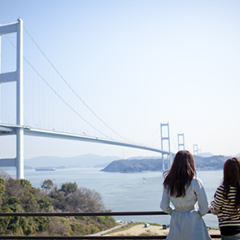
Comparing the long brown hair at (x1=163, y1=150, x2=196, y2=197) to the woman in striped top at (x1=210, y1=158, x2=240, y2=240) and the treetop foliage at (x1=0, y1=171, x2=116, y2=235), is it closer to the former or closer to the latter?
the woman in striped top at (x1=210, y1=158, x2=240, y2=240)

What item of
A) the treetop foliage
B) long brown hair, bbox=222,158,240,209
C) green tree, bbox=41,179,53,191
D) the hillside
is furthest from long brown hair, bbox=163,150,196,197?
the hillside

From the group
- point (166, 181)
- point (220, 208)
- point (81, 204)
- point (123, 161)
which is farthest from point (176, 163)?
point (123, 161)

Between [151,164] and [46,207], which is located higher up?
[151,164]

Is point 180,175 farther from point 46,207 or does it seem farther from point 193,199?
point 46,207

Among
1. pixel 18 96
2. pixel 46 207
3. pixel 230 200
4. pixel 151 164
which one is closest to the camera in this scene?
pixel 230 200

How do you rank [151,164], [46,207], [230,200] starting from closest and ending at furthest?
[230,200] < [46,207] < [151,164]

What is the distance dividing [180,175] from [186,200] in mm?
117

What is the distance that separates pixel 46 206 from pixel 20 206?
194 centimetres

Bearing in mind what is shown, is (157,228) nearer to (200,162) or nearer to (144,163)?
(200,162)

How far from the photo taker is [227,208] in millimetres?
1266

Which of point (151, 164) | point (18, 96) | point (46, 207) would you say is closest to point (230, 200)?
point (18, 96)

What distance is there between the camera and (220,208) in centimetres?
129

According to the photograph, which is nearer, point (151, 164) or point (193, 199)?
point (193, 199)

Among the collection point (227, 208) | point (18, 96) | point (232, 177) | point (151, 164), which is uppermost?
point (18, 96)
